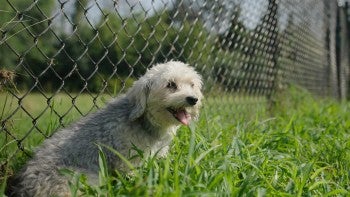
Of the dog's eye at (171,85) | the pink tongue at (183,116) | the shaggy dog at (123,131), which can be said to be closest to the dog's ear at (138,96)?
the shaggy dog at (123,131)

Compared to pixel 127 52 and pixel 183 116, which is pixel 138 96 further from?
Answer: pixel 127 52

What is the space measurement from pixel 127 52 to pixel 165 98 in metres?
1.19

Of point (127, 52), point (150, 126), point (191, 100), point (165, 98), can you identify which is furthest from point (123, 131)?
point (127, 52)

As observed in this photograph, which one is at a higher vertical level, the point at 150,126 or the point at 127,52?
the point at 127,52

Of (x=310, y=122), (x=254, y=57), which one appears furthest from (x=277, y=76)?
(x=310, y=122)

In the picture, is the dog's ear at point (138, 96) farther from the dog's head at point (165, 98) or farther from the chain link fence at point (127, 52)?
the chain link fence at point (127, 52)

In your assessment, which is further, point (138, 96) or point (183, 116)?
point (183, 116)

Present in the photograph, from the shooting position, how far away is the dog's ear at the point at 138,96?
3186mm

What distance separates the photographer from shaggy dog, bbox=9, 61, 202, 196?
271cm

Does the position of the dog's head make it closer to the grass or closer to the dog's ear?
the dog's ear

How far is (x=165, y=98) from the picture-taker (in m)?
3.33

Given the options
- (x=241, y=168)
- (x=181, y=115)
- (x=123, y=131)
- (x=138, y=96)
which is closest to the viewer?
(x=241, y=168)

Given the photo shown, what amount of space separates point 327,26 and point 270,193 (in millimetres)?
10441

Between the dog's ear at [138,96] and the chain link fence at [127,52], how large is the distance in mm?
322
